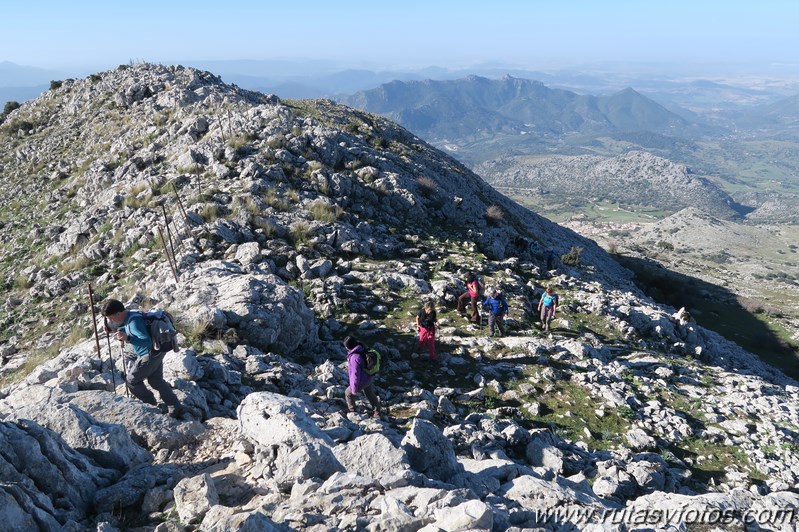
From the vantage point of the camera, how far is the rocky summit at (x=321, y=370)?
223 inches

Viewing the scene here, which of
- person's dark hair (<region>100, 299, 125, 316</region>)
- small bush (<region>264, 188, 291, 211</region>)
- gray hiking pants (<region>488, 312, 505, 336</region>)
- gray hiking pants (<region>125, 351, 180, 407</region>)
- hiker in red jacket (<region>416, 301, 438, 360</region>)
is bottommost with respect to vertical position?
gray hiking pants (<region>488, 312, 505, 336</region>)

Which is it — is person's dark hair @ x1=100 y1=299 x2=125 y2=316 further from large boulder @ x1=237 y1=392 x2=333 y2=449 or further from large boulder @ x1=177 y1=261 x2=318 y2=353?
large boulder @ x1=177 y1=261 x2=318 y2=353

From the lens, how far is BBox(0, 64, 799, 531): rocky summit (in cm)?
568

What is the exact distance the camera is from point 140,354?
25.3ft

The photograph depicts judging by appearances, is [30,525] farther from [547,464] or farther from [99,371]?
[547,464]

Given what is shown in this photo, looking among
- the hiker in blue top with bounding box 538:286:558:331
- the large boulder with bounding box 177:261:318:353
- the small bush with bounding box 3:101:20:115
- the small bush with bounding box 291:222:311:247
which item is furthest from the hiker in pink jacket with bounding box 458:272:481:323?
the small bush with bounding box 3:101:20:115

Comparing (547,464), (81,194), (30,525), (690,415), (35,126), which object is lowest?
(690,415)

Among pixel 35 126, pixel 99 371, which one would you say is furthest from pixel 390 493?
pixel 35 126

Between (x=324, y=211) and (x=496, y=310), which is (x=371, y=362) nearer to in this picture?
(x=496, y=310)

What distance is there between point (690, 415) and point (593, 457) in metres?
4.52

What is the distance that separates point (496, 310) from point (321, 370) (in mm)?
6507

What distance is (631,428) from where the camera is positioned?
1127cm

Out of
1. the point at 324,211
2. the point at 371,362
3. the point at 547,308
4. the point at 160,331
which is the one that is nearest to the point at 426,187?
the point at 324,211

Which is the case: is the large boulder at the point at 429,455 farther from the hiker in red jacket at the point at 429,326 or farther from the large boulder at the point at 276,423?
the hiker in red jacket at the point at 429,326
